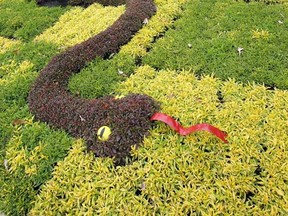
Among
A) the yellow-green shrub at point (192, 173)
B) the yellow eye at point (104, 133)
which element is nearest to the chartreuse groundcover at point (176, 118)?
the yellow-green shrub at point (192, 173)

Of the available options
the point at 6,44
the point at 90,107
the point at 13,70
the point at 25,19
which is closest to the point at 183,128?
the point at 90,107

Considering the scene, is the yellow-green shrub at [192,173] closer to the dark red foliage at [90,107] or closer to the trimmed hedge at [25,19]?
the dark red foliage at [90,107]

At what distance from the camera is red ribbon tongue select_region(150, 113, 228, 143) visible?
9.16 ft

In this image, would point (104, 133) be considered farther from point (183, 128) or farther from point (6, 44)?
point (6, 44)

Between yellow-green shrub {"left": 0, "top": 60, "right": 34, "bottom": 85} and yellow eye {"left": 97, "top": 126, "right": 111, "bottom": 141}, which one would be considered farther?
yellow-green shrub {"left": 0, "top": 60, "right": 34, "bottom": 85}

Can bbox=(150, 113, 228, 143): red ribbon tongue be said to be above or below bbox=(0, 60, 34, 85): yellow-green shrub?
above

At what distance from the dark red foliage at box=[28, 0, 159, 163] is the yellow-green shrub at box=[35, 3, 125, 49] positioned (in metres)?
0.45

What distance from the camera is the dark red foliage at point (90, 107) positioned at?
2.91 meters

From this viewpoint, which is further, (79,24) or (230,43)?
(79,24)

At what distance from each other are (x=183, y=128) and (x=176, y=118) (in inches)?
9.1

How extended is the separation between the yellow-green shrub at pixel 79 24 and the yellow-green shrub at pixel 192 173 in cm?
219

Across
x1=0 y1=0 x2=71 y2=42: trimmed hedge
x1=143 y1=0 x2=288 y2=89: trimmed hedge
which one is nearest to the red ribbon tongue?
x1=143 y1=0 x2=288 y2=89: trimmed hedge

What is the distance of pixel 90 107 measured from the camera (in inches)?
128

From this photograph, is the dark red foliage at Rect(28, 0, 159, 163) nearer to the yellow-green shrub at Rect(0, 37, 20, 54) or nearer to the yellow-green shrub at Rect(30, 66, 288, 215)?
the yellow-green shrub at Rect(30, 66, 288, 215)
